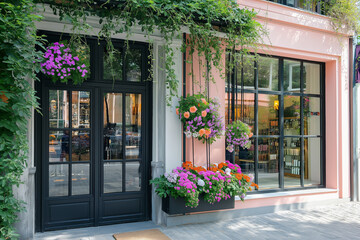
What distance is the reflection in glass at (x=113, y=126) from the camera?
525 cm

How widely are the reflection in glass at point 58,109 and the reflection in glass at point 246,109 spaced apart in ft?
10.4

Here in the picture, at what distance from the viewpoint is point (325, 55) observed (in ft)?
23.0

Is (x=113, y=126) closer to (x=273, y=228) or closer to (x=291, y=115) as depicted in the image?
(x=273, y=228)

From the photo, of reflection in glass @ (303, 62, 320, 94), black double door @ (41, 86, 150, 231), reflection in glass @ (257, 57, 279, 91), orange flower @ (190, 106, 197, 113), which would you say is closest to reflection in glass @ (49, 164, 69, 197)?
black double door @ (41, 86, 150, 231)

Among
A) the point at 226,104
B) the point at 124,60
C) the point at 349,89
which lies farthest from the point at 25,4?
the point at 349,89

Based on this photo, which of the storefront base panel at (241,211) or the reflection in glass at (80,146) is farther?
the storefront base panel at (241,211)

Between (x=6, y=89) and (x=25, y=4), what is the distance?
40.5 inches

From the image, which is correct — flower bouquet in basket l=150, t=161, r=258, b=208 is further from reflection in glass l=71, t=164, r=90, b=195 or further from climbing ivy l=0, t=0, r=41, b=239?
climbing ivy l=0, t=0, r=41, b=239

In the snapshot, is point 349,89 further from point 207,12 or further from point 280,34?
point 207,12

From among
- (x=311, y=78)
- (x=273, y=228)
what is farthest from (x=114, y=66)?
(x=311, y=78)

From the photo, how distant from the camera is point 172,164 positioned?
5348mm

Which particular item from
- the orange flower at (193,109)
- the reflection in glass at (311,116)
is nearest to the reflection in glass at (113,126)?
the orange flower at (193,109)

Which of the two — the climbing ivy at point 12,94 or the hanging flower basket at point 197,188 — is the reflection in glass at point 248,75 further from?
the climbing ivy at point 12,94

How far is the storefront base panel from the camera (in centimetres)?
527
